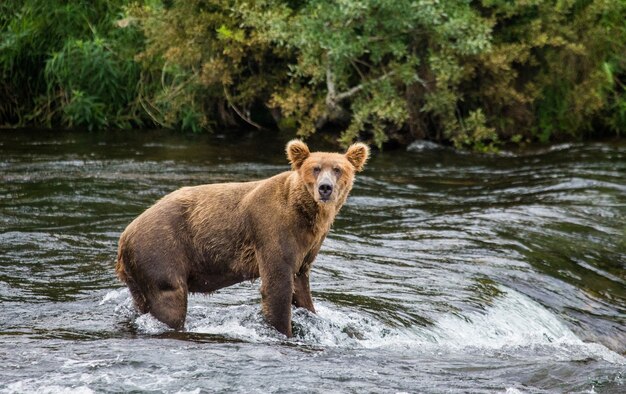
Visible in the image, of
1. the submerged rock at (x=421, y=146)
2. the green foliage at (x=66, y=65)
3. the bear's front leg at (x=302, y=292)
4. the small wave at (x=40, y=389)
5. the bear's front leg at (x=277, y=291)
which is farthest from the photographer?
the green foliage at (x=66, y=65)

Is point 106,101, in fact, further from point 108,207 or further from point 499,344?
point 499,344

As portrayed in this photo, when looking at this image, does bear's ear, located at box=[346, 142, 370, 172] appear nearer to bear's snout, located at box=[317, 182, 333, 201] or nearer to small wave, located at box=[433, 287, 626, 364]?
bear's snout, located at box=[317, 182, 333, 201]

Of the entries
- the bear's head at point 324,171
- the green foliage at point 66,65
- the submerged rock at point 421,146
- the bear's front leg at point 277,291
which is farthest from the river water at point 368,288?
the green foliage at point 66,65

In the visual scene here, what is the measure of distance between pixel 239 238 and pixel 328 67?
28.8 ft

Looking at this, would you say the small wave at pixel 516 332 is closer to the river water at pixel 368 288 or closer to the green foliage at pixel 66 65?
the river water at pixel 368 288

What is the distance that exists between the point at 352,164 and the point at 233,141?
10034mm

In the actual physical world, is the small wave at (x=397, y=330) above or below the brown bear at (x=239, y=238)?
below

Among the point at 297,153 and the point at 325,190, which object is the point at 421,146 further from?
the point at 325,190

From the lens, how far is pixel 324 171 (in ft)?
23.3

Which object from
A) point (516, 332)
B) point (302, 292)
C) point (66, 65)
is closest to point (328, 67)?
point (66, 65)

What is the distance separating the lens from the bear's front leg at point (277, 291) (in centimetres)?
708

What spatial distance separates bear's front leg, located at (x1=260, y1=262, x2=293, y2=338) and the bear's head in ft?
1.80

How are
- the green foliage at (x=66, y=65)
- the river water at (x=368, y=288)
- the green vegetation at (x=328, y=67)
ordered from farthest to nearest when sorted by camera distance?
1. the green foliage at (x=66, y=65)
2. the green vegetation at (x=328, y=67)
3. the river water at (x=368, y=288)

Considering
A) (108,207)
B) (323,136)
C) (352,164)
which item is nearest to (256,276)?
(352,164)
